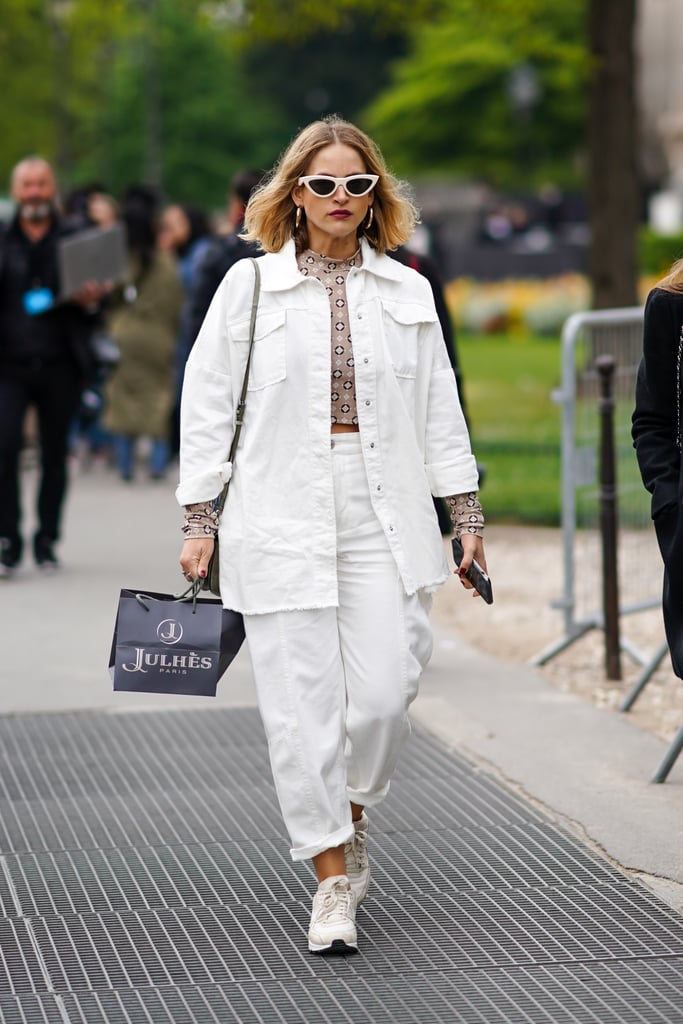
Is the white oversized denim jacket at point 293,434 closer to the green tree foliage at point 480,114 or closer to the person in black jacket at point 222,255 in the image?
the person in black jacket at point 222,255

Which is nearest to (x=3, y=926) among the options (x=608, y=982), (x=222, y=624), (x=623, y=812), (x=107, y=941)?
(x=107, y=941)

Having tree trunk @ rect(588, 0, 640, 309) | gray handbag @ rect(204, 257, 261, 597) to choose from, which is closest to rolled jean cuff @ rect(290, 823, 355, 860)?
gray handbag @ rect(204, 257, 261, 597)

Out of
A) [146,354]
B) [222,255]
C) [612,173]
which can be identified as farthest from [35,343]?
[612,173]

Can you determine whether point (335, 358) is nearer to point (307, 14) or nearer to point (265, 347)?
point (265, 347)

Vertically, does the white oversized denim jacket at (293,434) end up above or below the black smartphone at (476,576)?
above

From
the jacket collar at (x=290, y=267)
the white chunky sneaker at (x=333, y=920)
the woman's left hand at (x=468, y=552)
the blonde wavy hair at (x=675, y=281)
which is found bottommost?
the white chunky sneaker at (x=333, y=920)

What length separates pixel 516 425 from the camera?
16.1 m

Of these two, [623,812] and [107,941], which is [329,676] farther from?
[623,812]

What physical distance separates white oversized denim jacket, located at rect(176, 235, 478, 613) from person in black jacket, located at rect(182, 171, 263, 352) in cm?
353

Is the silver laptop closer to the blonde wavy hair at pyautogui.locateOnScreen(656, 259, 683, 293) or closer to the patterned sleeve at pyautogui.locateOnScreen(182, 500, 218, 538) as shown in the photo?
the patterned sleeve at pyautogui.locateOnScreen(182, 500, 218, 538)

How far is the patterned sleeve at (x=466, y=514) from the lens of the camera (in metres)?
4.46

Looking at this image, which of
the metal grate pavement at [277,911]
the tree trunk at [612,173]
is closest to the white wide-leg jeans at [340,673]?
the metal grate pavement at [277,911]

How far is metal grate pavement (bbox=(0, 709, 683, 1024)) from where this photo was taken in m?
3.94

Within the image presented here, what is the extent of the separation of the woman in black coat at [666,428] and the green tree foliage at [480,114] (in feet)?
170
